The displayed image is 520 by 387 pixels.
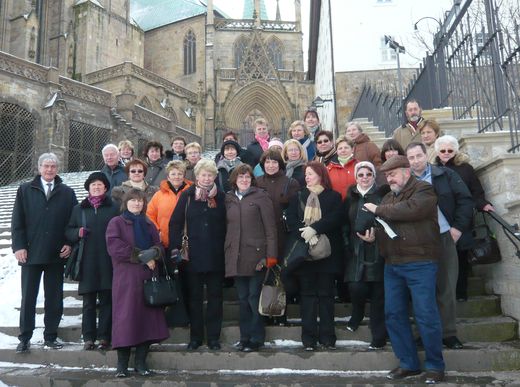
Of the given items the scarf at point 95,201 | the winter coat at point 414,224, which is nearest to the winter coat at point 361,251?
the winter coat at point 414,224

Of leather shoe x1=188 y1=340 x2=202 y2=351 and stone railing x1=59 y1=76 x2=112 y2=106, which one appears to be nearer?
leather shoe x1=188 y1=340 x2=202 y2=351

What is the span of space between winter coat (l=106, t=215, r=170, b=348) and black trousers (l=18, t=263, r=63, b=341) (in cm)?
111

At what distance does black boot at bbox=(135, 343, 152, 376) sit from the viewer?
439cm

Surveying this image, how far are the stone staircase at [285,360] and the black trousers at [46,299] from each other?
21 cm

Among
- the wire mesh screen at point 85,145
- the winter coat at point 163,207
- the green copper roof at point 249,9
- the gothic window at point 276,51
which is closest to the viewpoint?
the winter coat at point 163,207

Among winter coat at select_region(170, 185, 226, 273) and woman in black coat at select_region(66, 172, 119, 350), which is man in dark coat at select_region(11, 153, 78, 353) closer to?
woman in black coat at select_region(66, 172, 119, 350)

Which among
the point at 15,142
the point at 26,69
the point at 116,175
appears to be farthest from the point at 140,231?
the point at 26,69

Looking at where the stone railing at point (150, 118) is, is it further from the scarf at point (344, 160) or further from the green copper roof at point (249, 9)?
the green copper roof at point (249, 9)

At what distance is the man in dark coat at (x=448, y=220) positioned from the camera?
4.19 m

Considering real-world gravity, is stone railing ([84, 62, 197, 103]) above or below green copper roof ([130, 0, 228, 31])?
below

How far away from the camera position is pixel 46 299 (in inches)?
203

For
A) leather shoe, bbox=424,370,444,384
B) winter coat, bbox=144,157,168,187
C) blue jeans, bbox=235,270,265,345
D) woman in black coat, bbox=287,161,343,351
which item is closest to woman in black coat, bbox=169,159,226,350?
blue jeans, bbox=235,270,265,345

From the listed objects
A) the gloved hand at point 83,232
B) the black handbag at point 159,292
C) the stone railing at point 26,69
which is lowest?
the black handbag at point 159,292

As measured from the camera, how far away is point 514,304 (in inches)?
184
